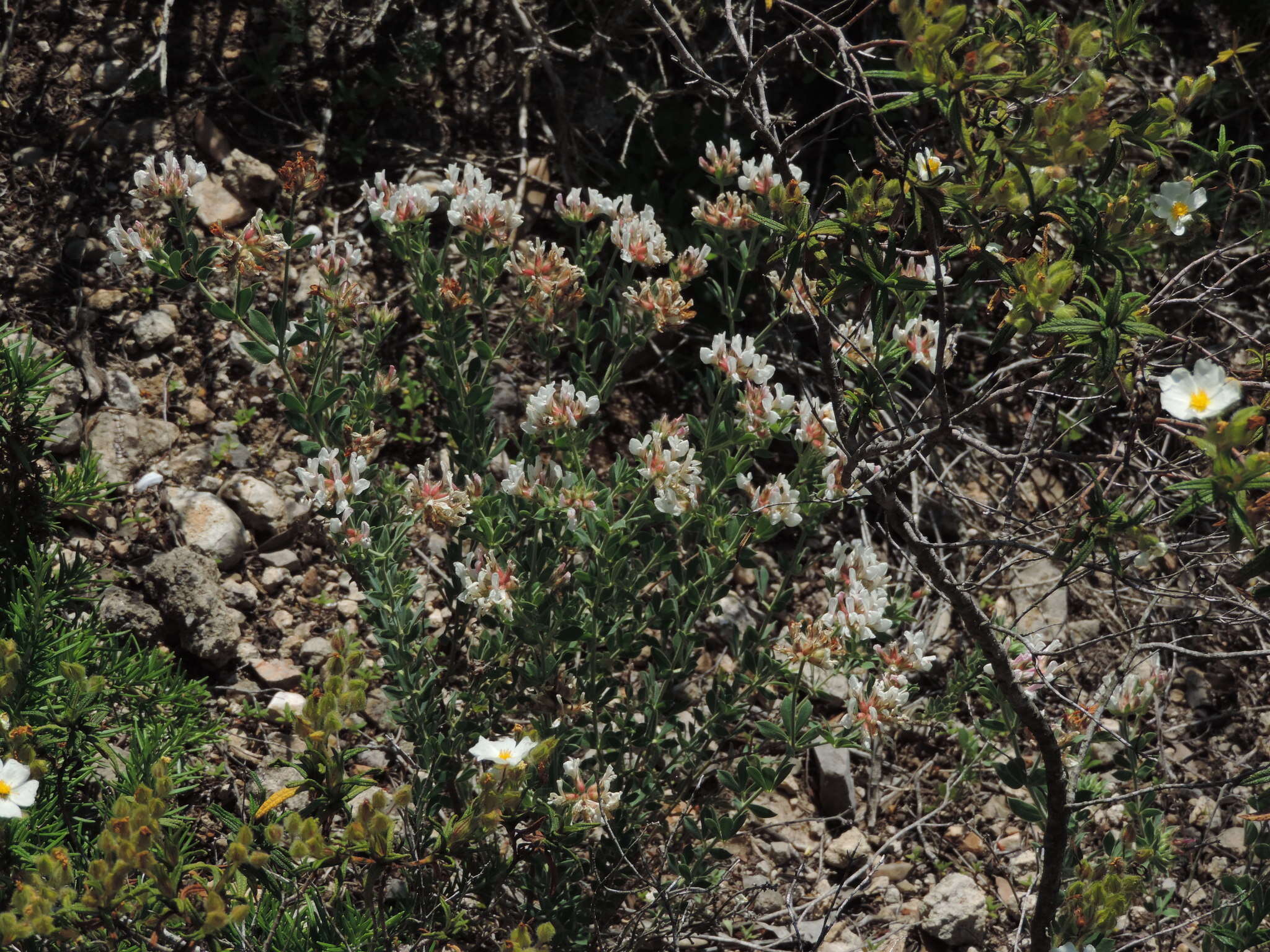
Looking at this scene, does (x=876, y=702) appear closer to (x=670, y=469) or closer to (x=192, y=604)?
(x=670, y=469)

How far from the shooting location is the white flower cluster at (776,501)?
2.54m

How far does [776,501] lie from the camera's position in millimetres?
2604

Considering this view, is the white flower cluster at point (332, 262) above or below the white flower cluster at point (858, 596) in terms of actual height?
above

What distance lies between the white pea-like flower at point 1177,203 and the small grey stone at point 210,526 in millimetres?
2692

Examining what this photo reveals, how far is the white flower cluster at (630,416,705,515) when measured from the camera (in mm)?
2488

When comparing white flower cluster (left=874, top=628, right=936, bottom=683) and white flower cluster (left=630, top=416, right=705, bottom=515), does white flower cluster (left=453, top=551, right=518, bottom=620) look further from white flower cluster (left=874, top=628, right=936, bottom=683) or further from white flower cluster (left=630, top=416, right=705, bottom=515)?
white flower cluster (left=874, top=628, right=936, bottom=683)

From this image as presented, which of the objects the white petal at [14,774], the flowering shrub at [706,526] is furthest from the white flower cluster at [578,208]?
the white petal at [14,774]

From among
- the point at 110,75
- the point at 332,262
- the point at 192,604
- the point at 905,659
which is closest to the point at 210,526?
the point at 192,604

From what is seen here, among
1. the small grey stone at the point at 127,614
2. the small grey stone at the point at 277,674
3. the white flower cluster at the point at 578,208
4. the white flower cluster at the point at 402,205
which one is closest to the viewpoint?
the white flower cluster at the point at 402,205

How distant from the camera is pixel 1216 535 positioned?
6.66ft

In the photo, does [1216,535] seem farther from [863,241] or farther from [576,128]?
[576,128]

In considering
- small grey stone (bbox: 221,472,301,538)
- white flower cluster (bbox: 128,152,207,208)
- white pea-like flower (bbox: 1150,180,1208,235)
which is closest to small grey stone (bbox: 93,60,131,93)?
small grey stone (bbox: 221,472,301,538)

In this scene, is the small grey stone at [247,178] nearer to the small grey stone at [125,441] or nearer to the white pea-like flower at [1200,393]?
the small grey stone at [125,441]

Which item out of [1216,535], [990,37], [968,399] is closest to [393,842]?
[1216,535]
